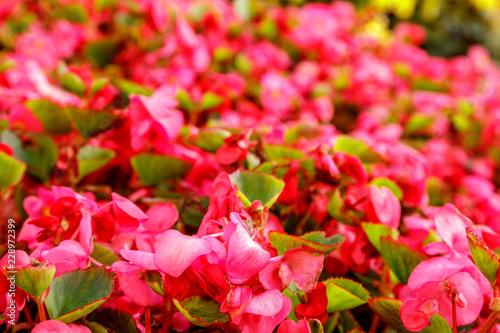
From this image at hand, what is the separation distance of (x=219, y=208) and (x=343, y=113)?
0.85 metres

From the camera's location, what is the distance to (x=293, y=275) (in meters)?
0.43

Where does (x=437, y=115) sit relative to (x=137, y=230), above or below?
below

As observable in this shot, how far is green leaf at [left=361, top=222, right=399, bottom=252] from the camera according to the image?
0.59 m

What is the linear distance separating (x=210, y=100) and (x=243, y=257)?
549mm

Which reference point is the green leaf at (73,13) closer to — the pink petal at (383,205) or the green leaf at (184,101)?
the green leaf at (184,101)

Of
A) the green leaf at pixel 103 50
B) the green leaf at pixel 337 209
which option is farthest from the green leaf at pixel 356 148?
the green leaf at pixel 103 50

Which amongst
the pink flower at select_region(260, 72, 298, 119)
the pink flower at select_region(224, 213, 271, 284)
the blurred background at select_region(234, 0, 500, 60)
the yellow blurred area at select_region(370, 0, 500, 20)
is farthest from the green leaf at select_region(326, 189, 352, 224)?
the blurred background at select_region(234, 0, 500, 60)

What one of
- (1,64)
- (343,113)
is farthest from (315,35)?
(1,64)

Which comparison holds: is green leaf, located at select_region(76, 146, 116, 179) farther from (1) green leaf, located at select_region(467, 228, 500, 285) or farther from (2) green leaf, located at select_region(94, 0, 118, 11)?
(2) green leaf, located at select_region(94, 0, 118, 11)

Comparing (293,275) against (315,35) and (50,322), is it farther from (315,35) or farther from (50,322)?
(315,35)

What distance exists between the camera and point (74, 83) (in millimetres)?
893

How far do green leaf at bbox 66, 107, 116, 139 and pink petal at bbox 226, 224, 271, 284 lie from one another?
38 cm

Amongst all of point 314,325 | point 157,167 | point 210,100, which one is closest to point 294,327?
point 314,325

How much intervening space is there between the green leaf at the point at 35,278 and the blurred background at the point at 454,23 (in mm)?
2535
